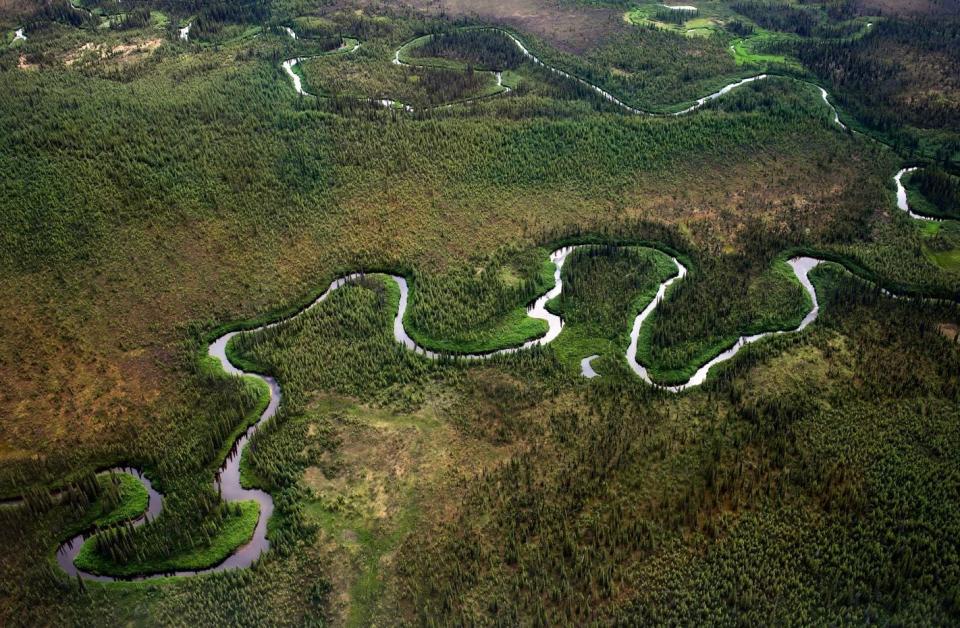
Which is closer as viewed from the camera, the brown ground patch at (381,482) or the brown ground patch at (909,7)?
the brown ground patch at (381,482)

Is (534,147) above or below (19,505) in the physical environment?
above

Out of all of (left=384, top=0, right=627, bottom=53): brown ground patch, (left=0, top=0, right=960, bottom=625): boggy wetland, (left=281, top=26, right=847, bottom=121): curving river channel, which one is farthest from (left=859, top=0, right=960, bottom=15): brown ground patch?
(left=384, top=0, right=627, bottom=53): brown ground patch

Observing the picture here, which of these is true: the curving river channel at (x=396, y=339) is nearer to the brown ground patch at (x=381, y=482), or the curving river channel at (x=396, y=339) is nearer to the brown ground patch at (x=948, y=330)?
the brown ground patch at (x=381, y=482)

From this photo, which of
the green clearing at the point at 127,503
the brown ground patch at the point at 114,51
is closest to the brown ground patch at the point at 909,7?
the brown ground patch at the point at 114,51

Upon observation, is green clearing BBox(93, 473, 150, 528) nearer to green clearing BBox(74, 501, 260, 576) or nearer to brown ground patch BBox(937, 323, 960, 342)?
green clearing BBox(74, 501, 260, 576)

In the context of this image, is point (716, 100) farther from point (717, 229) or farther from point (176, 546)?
point (176, 546)

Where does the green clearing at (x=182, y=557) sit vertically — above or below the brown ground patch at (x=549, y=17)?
below

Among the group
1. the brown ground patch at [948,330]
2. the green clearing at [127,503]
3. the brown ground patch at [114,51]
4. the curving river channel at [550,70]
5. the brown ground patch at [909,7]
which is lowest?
the green clearing at [127,503]

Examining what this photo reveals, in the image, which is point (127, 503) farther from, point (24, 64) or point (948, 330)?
point (24, 64)

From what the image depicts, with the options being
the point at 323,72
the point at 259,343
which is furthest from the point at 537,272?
the point at 323,72
